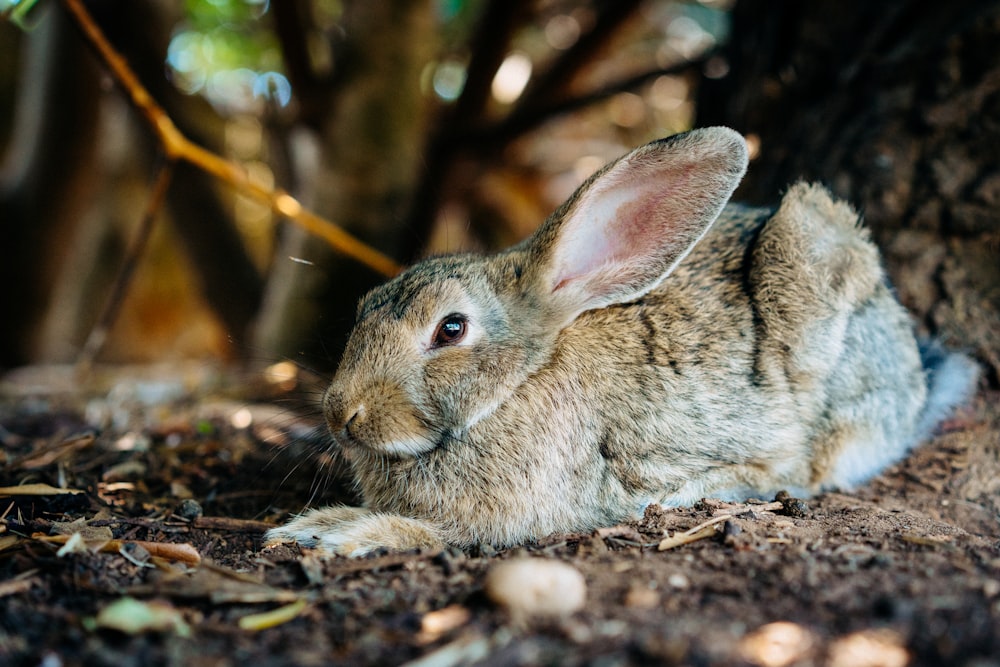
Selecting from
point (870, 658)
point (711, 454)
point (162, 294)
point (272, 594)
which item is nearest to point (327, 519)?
point (272, 594)

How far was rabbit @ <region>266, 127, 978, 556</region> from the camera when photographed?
3.25 m

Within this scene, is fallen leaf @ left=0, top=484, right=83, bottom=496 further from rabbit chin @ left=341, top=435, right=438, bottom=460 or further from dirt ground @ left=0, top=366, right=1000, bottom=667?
rabbit chin @ left=341, top=435, right=438, bottom=460

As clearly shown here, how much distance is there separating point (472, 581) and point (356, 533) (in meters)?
0.73

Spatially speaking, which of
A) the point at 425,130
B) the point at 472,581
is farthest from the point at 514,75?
the point at 472,581

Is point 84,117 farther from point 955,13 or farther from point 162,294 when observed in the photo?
point 955,13

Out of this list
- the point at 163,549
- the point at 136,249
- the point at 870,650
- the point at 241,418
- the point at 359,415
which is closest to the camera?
the point at 870,650

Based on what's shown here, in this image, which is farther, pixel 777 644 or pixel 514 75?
pixel 514 75

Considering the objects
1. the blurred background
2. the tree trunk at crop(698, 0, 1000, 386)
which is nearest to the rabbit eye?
the blurred background

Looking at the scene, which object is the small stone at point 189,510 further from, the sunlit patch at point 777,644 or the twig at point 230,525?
the sunlit patch at point 777,644

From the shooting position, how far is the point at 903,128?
478 cm

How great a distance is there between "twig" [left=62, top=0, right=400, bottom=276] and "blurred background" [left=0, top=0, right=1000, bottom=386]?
125 millimetres

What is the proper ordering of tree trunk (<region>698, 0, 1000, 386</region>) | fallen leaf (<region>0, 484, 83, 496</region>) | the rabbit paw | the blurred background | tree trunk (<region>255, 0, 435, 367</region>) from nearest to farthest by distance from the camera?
1. the rabbit paw
2. fallen leaf (<region>0, 484, 83, 496</region>)
3. tree trunk (<region>698, 0, 1000, 386</region>)
4. the blurred background
5. tree trunk (<region>255, 0, 435, 367</region>)

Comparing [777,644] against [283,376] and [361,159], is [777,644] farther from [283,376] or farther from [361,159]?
[361,159]

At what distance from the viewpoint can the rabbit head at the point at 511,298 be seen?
3.24 metres
